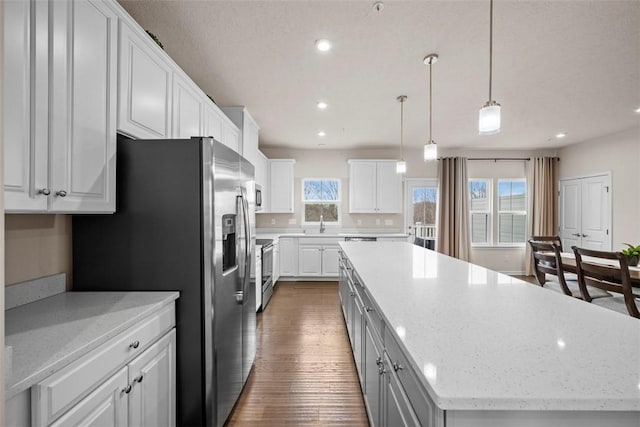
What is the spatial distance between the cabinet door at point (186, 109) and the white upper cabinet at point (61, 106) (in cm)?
62

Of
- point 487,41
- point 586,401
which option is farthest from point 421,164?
point 586,401

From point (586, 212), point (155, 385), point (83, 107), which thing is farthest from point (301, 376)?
point (586, 212)

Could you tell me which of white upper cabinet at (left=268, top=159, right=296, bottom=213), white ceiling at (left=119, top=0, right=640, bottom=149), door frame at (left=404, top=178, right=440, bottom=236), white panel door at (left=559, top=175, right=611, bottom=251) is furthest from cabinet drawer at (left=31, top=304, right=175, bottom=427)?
white panel door at (left=559, top=175, right=611, bottom=251)

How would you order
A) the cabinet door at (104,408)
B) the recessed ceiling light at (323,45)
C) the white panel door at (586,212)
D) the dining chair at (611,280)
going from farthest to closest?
the white panel door at (586,212) < the recessed ceiling light at (323,45) < the dining chair at (611,280) < the cabinet door at (104,408)

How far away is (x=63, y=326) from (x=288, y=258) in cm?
436

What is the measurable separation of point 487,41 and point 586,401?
2432mm

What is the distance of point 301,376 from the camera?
2.37m

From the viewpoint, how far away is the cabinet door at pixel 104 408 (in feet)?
3.15

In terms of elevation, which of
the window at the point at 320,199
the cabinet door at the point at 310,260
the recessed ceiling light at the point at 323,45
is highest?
the recessed ceiling light at the point at 323,45

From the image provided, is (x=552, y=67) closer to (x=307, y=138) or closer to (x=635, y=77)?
(x=635, y=77)

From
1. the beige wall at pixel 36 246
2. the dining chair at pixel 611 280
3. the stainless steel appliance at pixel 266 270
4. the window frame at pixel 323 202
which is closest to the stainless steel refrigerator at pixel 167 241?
the beige wall at pixel 36 246

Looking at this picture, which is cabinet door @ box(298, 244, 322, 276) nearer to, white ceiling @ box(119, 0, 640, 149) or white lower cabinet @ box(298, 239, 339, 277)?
white lower cabinet @ box(298, 239, 339, 277)

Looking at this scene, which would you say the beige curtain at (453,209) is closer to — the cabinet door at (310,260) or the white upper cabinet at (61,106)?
the cabinet door at (310,260)

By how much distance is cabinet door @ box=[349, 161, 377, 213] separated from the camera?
5.79m
